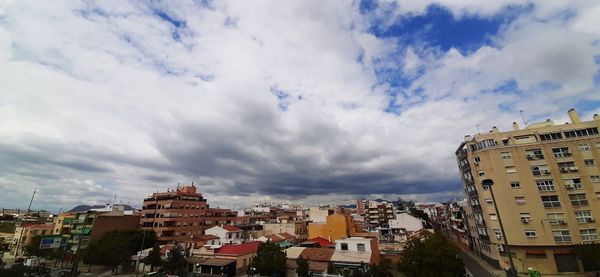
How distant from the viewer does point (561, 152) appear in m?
47.0

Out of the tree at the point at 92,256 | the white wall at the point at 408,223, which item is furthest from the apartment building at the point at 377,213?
the tree at the point at 92,256

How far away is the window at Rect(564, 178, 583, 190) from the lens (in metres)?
45.2

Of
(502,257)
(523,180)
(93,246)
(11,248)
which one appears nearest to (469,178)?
(523,180)

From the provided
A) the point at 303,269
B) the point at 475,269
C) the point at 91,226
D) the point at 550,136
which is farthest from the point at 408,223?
the point at 91,226

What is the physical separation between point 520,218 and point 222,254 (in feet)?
161

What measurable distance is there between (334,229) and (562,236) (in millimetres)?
Answer: 43522

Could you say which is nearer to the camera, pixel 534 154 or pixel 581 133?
pixel 581 133

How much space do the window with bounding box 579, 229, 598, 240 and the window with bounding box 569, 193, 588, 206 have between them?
12.7 feet

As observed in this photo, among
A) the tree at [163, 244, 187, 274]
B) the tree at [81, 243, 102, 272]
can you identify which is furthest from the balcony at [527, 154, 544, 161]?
the tree at [81, 243, 102, 272]

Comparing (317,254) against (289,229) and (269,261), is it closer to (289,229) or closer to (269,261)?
(269,261)

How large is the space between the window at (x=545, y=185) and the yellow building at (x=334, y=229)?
39.9 metres

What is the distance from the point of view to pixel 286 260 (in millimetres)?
42906

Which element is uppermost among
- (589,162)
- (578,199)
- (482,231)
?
(589,162)

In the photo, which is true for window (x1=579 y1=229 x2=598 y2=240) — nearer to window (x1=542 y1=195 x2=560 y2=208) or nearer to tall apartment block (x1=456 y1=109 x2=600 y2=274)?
tall apartment block (x1=456 y1=109 x2=600 y2=274)
